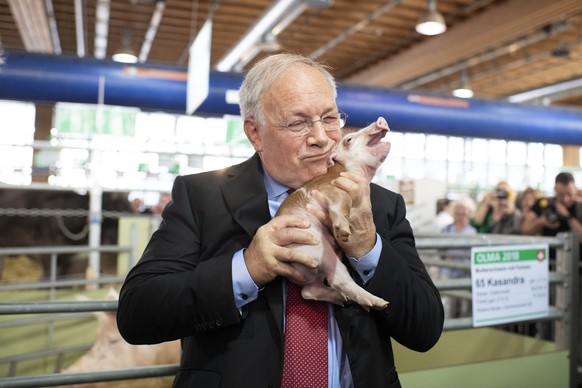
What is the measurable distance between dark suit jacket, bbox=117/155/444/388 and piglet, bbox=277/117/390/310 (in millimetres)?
76

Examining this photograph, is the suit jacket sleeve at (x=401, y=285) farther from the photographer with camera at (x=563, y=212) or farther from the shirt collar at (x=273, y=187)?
the photographer with camera at (x=563, y=212)

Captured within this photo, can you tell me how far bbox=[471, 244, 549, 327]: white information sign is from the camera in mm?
2373

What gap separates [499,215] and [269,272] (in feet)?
16.4

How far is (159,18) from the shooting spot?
31.0 feet

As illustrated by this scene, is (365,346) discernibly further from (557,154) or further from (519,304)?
(557,154)

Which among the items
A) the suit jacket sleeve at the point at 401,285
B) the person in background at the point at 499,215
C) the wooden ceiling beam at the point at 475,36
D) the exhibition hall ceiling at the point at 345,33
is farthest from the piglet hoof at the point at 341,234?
the wooden ceiling beam at the point at 475,36

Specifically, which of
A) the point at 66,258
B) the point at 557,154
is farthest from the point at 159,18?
the point at 557,154

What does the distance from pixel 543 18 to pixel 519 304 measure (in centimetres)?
593

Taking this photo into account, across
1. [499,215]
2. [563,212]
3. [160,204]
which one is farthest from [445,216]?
[160,204]

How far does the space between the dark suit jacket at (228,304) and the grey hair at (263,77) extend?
18 centimetres

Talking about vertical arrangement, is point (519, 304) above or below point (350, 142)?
below

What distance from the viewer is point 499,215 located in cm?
573

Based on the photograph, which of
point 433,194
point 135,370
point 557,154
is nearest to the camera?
point 135,370

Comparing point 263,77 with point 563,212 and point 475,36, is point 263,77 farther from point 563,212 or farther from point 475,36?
point 475,36
